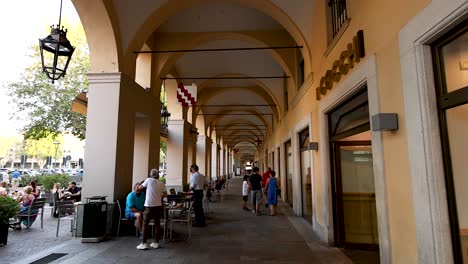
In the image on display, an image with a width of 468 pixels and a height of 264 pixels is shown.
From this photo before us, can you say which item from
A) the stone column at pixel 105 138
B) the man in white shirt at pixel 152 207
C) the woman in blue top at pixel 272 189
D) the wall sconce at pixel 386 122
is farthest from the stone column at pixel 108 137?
the wall sconce at pixel 386 122

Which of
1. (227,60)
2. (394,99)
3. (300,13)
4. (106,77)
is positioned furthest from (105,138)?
(227,60)

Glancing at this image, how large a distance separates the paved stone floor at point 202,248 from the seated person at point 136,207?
16.1 inches

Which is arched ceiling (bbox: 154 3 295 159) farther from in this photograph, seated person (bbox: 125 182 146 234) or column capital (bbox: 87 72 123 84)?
seated person (bbox: 125 182 146 234)

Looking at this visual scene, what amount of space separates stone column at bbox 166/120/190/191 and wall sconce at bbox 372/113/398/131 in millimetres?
9196

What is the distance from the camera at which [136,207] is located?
571 cm

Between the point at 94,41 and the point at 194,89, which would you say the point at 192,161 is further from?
the point at 94,41

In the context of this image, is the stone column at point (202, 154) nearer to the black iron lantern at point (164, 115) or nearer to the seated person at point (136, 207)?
the black iron lantern at point (164, 115)

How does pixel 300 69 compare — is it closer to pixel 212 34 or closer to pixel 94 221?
pixel 212 34

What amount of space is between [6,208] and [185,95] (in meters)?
5.37

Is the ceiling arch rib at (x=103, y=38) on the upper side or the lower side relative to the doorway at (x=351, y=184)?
upper

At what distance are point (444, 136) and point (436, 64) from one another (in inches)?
24.6

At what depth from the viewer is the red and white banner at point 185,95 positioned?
9100mm

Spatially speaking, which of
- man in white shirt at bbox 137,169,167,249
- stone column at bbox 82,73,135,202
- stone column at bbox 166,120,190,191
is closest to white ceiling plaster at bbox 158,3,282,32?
stone column at bbox 82,73,135,202

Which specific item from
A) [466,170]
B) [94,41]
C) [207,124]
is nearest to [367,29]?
[466,170]
